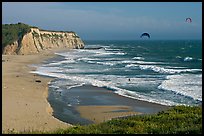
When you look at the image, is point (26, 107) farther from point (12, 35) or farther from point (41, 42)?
point (41, 42)

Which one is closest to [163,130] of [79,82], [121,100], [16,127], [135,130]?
[135,130]

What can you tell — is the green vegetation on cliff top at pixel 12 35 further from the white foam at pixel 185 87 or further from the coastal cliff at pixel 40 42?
the white foam at pixel 185 87

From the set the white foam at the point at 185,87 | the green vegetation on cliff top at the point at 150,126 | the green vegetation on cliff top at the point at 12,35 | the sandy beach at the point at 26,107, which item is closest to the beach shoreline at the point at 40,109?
the sandy beach at the point at 26,107

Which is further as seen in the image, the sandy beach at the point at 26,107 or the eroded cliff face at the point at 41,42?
the eroded cliff face at the point at 41,42

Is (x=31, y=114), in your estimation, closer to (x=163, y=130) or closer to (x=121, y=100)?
(x=121, y=100)

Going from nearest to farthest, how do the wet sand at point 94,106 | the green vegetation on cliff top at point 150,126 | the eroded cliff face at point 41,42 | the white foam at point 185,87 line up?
the green vegetation on cliff top at point 150,126 < the wet sand at point 94,106 < the white foam at point 185,87 < the eroded cliff face at point 41,42

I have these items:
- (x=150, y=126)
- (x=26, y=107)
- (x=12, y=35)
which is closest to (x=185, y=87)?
(x=26, y=107)

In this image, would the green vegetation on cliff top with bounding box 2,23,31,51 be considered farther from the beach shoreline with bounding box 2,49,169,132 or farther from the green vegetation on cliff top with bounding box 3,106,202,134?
the green vegetation on cliff top with bounding box 3,106,202,134

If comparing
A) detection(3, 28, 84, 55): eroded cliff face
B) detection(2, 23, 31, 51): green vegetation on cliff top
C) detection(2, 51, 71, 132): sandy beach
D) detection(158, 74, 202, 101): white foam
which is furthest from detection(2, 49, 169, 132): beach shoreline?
detection(2, 23, 31, 51): green vegetation on cliff top
